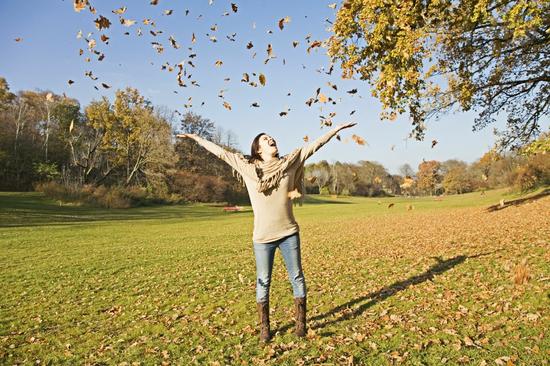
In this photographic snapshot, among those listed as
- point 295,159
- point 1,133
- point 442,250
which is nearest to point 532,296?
point 295,159

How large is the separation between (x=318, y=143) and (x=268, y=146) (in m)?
0.67

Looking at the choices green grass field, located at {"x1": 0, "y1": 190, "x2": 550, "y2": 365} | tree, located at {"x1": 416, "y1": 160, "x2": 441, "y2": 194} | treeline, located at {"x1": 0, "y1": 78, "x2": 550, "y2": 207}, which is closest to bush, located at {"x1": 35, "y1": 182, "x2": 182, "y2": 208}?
treeline, located at {"x1": 0, "y1": 78, "x2": 550, "y2": 207}

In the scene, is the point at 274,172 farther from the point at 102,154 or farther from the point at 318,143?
the point at 102,154

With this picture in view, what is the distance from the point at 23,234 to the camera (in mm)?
21641

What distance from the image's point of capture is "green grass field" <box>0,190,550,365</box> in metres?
4.97

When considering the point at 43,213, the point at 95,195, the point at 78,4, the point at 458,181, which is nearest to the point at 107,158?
the point at 95,195

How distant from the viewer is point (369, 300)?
23.7 ft

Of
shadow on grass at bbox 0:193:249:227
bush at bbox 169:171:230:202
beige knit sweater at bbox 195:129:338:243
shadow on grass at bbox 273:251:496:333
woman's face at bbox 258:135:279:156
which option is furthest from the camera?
bush at bbox 169:171:230:202

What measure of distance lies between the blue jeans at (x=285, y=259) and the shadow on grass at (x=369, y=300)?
0.85 metres

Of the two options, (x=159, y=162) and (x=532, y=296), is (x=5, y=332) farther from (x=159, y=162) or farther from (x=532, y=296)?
(x=159, y=162)

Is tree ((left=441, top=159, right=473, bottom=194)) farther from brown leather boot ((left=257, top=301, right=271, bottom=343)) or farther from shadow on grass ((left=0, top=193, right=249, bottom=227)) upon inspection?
brown leather boot ((left=257, top=301, right=271, bottom=343))

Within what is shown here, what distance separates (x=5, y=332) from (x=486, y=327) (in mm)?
7351

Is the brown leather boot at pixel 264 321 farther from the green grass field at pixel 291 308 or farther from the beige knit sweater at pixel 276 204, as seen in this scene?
the beige knit sweater at pixel 276 204

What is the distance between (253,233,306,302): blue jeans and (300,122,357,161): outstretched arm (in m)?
1.06
